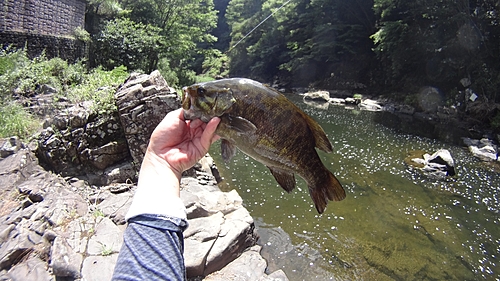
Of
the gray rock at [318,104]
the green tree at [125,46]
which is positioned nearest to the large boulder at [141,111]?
the green tree at [125,46]

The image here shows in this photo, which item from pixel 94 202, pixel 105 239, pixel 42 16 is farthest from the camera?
pixel 42 16

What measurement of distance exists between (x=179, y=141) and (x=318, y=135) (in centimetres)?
99

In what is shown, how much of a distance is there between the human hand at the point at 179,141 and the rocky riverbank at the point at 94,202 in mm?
2511

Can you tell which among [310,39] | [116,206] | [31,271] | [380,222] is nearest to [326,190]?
[31,271]

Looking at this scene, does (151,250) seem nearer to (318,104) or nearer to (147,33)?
(147,33)

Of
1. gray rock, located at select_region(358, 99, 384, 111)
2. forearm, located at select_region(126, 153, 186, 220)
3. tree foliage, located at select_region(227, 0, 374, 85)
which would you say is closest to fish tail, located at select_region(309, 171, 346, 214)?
forearm, located at select_region(126, 153, 186, 220)

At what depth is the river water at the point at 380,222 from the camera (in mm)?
5930

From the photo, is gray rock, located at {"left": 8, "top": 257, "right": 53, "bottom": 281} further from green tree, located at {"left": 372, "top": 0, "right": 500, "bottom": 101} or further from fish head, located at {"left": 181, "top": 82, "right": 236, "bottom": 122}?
green tree, located at {"left": 372, "top": 0, "right": 500, "bottom": 101}

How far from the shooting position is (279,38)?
40750 mm

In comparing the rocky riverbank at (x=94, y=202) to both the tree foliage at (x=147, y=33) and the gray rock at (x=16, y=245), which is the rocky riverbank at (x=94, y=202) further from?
the tree foliage at (x=147, y=33)

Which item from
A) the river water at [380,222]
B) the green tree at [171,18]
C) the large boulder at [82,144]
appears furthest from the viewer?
the green tree at [171,18]

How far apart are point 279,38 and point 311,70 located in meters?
7.64

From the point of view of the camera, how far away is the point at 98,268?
366cm

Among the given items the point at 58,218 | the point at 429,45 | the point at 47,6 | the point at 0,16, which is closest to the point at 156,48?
the point at 47,6
